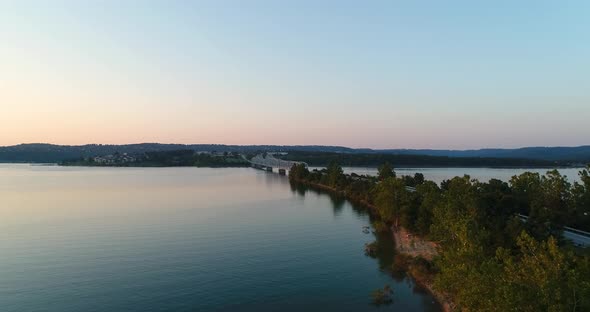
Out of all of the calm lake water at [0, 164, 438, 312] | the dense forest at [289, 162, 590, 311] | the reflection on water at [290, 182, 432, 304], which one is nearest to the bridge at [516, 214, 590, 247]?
the dense forest at [289, 162, 590, 311]

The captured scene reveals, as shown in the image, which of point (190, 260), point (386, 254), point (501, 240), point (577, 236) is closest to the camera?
point (501, 240)

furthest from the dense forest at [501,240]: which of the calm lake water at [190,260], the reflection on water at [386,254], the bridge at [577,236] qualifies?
the calm lake water at [190,260]

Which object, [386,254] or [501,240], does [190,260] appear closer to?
[386,254]

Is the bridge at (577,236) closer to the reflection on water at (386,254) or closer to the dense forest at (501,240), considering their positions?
the dense forest at (501,240)

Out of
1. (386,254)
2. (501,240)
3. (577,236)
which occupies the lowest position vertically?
(386,254)

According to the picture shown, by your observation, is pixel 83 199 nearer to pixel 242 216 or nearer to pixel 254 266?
pixel 242 216

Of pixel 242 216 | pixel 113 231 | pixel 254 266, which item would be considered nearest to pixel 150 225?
pixel 113 231

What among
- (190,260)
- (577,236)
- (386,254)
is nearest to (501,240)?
(577,236)
